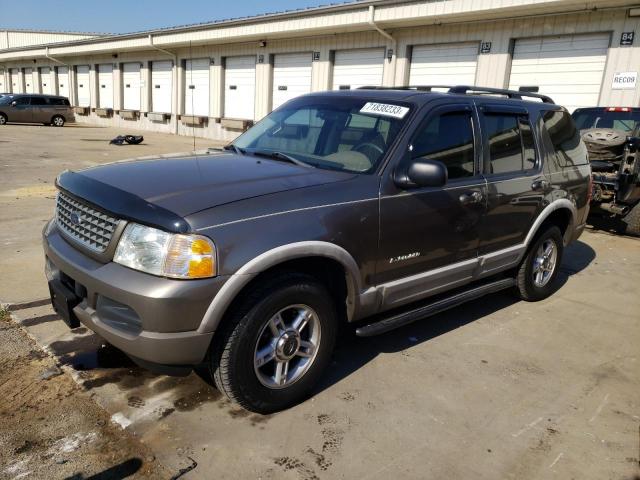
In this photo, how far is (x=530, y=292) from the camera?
5.04 m

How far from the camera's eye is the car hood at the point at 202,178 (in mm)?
2646

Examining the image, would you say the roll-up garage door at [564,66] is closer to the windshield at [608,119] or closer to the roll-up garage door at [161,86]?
the windshield at [608,119]

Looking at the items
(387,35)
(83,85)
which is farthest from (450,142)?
(83,85)

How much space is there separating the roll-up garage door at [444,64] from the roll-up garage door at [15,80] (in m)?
40.2

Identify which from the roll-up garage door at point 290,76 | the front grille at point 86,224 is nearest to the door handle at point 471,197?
the front grille at point 86,224

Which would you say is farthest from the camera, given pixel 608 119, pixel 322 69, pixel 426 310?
pixel 322 69

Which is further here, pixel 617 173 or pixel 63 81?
pixel 63 81

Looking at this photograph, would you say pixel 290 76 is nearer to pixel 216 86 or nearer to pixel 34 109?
pixel 216 86

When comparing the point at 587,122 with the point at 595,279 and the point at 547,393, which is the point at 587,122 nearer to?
the point at 595,279

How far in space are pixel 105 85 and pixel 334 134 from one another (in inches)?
1294

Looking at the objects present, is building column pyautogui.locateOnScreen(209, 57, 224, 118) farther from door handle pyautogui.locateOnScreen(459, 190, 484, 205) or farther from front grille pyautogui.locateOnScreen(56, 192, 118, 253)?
front grille pyautogui.locateOnScreen(56, 192, 118, 253)

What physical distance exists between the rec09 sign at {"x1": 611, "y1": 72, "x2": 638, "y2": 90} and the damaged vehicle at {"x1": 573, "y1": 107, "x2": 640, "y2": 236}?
3.46 metres

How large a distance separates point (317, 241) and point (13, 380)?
6.87ft

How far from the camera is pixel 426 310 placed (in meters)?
3.73
